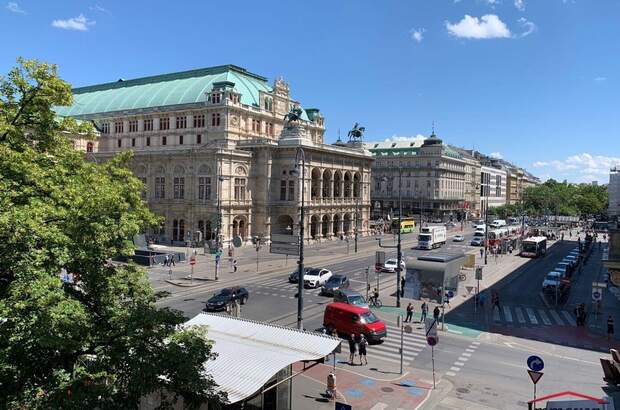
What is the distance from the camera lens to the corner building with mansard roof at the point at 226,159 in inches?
2864

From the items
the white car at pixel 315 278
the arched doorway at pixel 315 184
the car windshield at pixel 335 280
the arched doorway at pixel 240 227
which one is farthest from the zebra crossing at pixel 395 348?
the arched doorway at pixel 315 184

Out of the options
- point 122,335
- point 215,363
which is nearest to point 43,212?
point 122,335

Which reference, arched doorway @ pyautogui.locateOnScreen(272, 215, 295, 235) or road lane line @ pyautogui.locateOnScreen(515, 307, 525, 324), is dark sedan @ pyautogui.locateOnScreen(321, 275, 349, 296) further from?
arched doorway @ pyautogui.locateOnScreen(272, 215, 295, 235)

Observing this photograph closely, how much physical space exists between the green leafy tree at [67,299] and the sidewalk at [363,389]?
723cm

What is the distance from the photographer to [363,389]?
20594 mm

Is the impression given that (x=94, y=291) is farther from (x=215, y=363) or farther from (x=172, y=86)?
(x=172, y=86)

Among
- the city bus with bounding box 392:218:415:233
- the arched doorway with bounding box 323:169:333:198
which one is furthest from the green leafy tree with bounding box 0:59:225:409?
the city bus with bounding box 392:218:415:233

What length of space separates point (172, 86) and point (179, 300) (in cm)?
6019

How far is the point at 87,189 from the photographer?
1540 centimetres

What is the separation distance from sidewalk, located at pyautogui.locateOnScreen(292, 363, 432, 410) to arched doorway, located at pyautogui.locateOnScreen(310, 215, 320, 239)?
190 ft

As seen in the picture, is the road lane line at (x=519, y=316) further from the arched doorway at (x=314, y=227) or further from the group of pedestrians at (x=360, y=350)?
the arched doorway at (x=314, y=227)

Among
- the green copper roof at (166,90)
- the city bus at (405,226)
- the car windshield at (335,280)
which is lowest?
the car windshield at (335,280)

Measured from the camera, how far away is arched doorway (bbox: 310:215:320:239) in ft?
266

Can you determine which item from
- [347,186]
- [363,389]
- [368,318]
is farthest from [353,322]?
[347,186]
